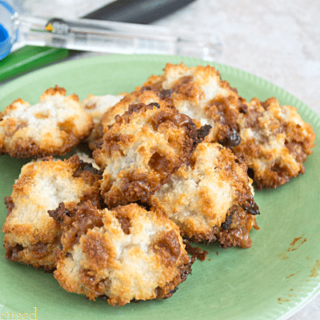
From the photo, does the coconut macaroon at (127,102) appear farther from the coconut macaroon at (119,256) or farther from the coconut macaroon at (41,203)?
the coconut macaroon at (119,256)

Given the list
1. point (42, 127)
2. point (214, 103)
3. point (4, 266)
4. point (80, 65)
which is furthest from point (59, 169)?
point (80, 65)

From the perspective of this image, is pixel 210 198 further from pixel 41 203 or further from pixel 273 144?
pixel 41 203

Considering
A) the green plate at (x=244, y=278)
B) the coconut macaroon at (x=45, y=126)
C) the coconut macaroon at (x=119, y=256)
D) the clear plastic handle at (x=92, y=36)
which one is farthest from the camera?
the clear plastic handle at (x=92, y=36)

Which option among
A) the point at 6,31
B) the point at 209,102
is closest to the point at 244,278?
the point at 209,102

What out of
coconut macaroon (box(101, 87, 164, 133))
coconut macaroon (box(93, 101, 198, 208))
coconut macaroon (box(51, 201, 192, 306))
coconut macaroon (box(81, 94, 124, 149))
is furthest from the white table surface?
coconut macaroon (box(51, 201, 192, 306))

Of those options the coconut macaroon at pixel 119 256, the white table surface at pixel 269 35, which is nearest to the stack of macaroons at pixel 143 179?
the coconut macaroon at pixel 119 256

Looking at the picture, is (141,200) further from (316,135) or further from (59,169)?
(316,135)
